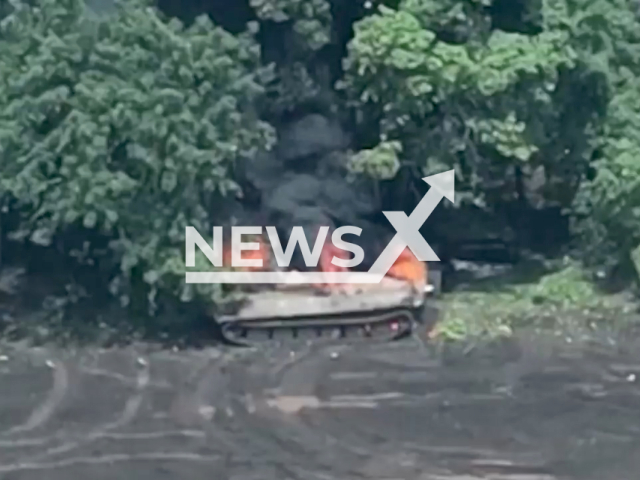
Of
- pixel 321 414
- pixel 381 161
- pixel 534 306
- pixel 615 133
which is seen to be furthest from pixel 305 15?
pixel 321 414

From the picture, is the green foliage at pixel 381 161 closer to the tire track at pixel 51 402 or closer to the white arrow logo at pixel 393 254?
the white arrow logo at pixel 393 254

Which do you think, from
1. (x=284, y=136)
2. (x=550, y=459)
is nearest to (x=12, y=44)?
(x=284, y=136)

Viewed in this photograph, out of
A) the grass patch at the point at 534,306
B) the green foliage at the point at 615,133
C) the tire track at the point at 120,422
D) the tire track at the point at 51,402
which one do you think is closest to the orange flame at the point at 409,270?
the grass patch at the point at 534,306

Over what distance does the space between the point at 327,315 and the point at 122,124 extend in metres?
1.10

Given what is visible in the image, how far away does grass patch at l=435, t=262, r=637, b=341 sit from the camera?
444 cm

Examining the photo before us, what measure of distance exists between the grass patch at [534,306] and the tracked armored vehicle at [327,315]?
0.58 ft

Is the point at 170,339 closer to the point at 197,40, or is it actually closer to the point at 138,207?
the point at 138,207

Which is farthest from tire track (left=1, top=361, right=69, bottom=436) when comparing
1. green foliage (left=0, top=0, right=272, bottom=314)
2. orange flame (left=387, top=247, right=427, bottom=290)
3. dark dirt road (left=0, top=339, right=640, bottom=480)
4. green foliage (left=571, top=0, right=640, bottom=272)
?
green foliage (left=571, top=0, right=640, bottom=272)

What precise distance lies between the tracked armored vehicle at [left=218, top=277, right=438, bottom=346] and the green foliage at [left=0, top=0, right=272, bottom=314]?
0.32 m

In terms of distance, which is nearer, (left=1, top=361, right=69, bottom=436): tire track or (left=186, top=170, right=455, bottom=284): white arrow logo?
(left=1, top=361, right=69, bottom=436): tire track

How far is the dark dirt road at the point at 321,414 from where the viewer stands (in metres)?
3.18

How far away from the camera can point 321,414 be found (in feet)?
11.8

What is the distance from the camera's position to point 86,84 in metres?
3.97

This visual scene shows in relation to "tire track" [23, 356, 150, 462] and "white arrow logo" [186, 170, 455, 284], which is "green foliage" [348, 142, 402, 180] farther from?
"tire track" [23, 356, 150, 462]
